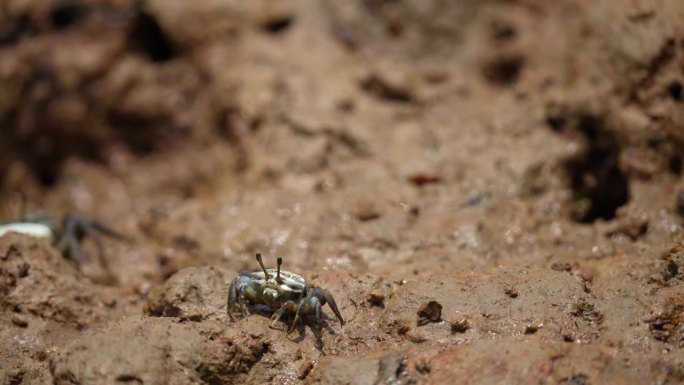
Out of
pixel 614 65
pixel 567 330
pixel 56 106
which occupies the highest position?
pixel 614 65

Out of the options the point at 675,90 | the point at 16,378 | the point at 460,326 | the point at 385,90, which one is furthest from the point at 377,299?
the point at 385,90

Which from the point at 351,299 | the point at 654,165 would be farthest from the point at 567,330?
the point at 654,165

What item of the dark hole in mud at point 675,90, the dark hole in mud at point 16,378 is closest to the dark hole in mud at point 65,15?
the dark hole in mud at point 16,378

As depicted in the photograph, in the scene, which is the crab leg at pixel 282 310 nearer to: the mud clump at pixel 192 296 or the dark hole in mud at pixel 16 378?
the mud clump at pixel 192 296

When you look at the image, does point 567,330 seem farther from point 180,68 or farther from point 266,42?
point 180,68

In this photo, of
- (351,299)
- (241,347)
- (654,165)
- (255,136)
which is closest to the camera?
(241,347)

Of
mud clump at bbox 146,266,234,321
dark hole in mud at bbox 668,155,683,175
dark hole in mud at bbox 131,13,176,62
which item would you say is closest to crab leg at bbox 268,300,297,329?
mud clump at bbox 146,266,234,321
